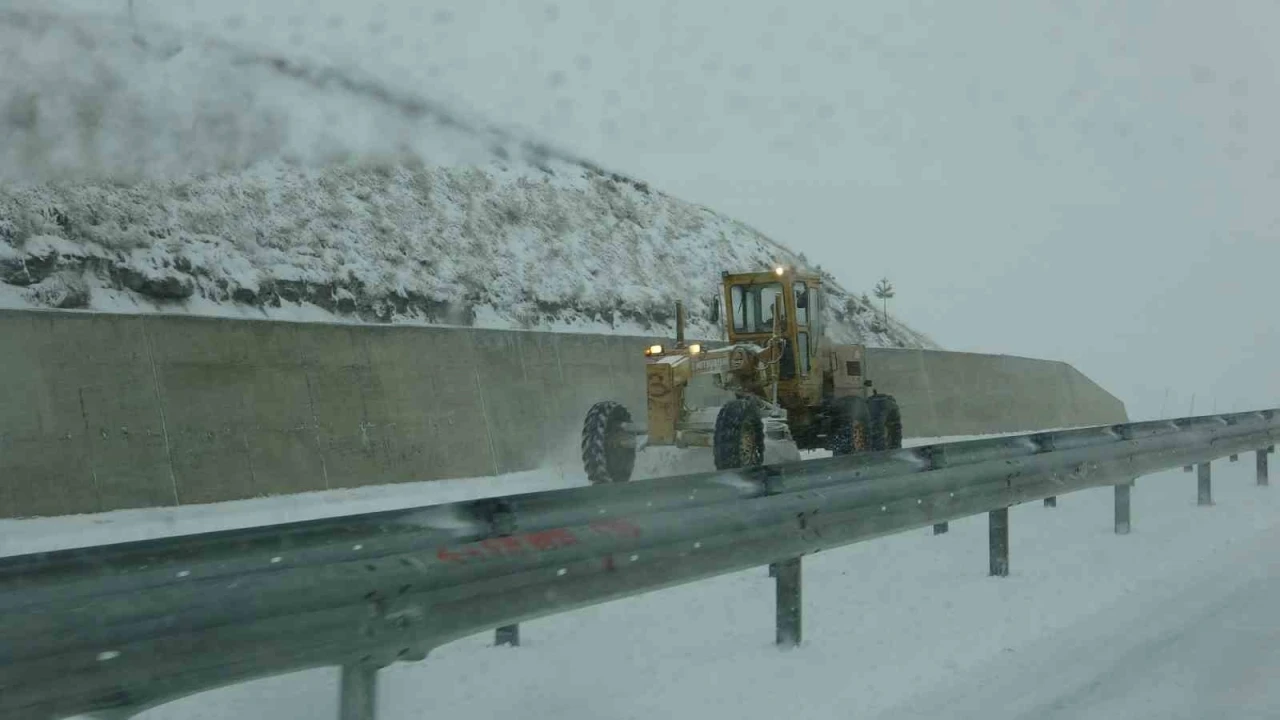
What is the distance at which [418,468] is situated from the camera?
15.6 meters

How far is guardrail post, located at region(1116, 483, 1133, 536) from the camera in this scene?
10867 millimetres

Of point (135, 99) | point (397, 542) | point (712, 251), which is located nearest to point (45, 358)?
point (397, 542)

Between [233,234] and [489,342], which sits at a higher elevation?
[233,234]

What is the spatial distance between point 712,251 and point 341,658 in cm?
3822

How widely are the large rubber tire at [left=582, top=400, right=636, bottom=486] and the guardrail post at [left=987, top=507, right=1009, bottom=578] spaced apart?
7.25 meters

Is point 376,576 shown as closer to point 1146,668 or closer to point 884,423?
point 1146,668

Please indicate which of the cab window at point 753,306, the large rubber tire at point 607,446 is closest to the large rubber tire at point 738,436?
the large rubber tire at point 607,446

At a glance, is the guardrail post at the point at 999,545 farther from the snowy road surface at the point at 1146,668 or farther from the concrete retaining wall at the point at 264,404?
the concrete retaining wall at the point at 264,404

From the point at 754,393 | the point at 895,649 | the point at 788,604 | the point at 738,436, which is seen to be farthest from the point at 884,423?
the point at 788,604

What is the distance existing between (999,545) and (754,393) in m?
8.23

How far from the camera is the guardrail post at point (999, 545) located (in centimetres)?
869

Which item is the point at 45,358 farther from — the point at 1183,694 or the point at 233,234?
the point at 233,234

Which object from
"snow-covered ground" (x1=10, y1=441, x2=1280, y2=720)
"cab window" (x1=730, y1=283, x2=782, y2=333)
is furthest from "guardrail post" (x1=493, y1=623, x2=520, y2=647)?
"cab window" (x1=730, y1=283, x2=782, y2=333)

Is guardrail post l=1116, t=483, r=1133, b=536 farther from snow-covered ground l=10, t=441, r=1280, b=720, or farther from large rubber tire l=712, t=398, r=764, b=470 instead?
large rubber tire l=712, t=398, r=764, b=470
